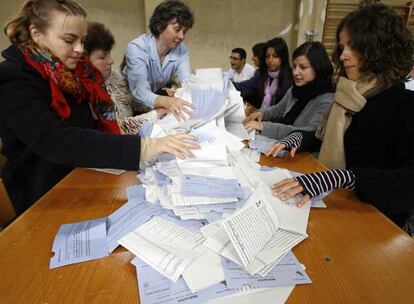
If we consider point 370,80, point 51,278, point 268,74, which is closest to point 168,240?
point 51,278

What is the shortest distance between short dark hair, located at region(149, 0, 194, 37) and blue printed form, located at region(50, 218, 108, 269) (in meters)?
1.50

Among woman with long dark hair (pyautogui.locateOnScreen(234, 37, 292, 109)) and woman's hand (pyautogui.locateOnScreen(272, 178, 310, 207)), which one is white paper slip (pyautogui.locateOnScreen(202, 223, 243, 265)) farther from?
woman with long dark hair (pyautogui.locateOnScreen(234, 37, 292, 109))

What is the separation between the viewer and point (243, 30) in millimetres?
4344

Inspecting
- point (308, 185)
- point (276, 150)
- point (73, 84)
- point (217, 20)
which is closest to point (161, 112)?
point (73, 84)

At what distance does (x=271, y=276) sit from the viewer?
535 mm

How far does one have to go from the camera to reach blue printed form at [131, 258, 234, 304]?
487 mm

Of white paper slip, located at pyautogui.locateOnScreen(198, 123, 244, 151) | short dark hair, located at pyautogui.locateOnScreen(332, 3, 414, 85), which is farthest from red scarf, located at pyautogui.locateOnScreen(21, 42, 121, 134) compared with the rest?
short dark hair, located at pyautogui.locateOnScreen(332, 3, 414, 85)

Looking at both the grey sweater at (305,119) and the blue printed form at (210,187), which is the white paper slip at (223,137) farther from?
the grey sweater at (305,119)

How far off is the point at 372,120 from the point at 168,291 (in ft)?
3.16

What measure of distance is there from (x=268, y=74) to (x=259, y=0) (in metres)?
2.11

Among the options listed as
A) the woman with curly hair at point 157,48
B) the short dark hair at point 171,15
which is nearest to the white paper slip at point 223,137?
the woman with curly hair at point 157,48

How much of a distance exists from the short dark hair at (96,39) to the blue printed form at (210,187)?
116 cm

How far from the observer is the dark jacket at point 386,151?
81 centimetres

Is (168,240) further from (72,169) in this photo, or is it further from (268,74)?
(268,74)
